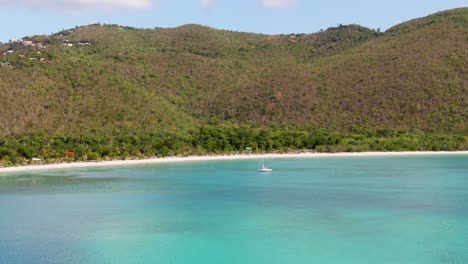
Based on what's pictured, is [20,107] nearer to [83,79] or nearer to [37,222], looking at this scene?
[83,79]

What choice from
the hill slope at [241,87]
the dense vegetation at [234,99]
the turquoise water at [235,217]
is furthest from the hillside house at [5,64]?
the turquoise water at [235,217]

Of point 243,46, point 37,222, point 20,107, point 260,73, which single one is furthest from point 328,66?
point 37,222

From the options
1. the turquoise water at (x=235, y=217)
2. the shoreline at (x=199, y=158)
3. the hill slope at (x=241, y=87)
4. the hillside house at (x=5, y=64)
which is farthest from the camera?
the hillside house at (x=5, y=64)

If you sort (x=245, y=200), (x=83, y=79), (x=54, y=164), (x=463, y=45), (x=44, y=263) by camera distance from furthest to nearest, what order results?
(x=463, y=45), (x=83, y=79), (x=54, y=164), (x=245, y=200), (x=44, y=263)

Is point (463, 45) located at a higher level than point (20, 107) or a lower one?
higher

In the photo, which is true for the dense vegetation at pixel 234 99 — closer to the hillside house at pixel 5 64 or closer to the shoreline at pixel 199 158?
the hillside house at pixel 5 64

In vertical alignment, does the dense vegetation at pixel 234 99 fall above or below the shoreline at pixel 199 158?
above

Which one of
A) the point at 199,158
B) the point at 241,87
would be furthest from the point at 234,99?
the point at 199,158
